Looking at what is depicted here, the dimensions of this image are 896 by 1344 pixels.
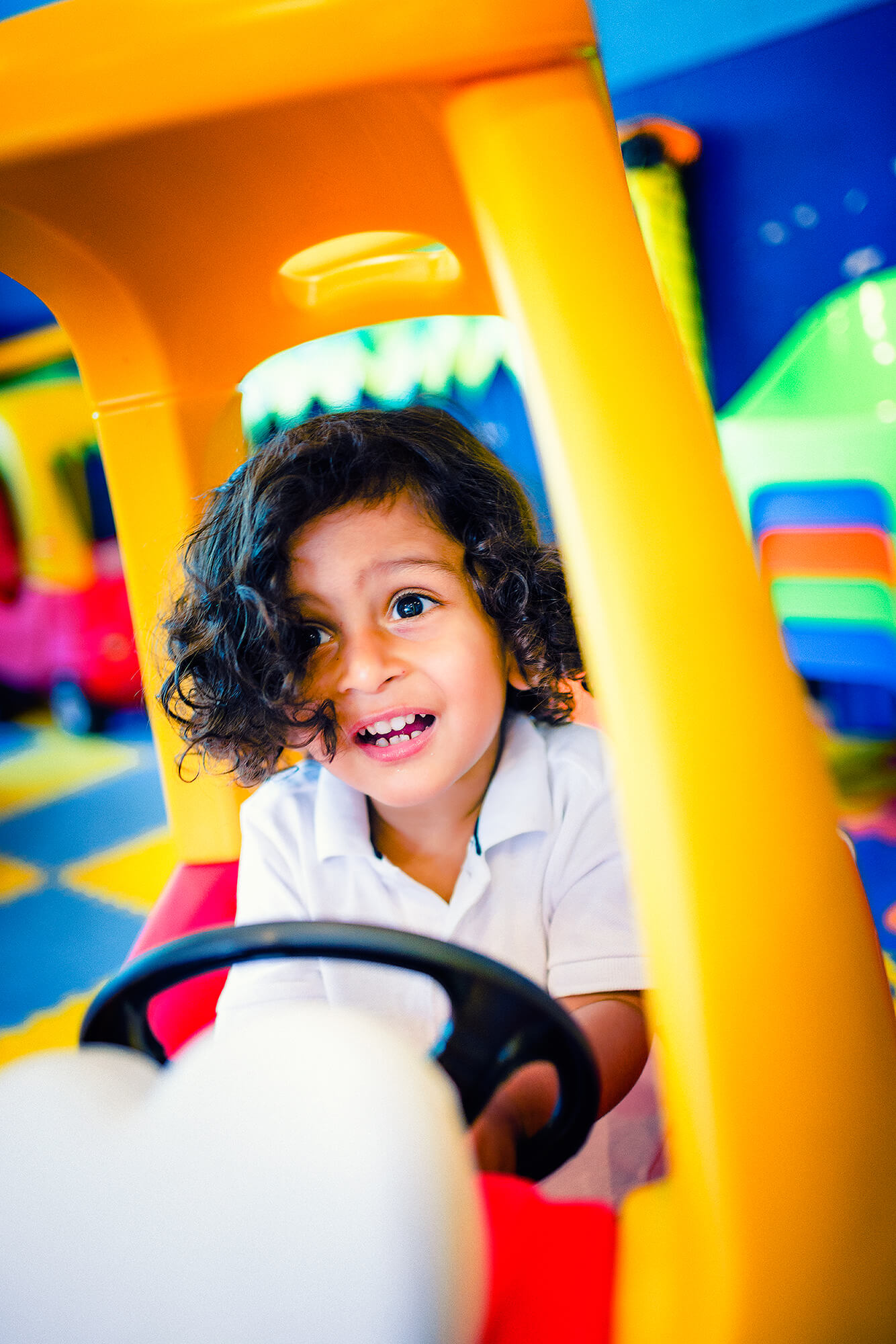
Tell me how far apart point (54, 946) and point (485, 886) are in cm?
105

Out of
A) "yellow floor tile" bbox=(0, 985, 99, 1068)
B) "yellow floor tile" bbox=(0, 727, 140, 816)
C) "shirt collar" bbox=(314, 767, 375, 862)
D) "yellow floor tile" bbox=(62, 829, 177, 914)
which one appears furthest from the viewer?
"yellow floor tile" bbox=(0, 727, 140, 816)

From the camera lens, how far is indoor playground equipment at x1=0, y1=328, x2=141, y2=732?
1.28 meters

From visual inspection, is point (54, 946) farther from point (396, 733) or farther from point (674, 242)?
point (674, 242)

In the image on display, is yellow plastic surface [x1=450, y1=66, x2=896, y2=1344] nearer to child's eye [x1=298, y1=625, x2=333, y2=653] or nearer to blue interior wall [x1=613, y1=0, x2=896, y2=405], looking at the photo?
child's eye [x1=298, y1=625, x2=333, y2=653]

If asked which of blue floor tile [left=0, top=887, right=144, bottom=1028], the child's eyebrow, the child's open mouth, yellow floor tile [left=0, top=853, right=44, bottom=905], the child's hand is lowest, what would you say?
blue floor tile [left=0, top=887, right=144, bottom=1028]

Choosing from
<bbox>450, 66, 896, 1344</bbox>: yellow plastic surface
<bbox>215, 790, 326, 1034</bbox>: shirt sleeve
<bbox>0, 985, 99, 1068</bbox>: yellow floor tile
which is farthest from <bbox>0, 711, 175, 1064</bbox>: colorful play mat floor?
<bbox>450, 66, 896, 1344</bbox>: yellow plastic surface

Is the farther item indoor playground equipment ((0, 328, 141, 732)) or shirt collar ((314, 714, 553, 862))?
indoor playground equipment ((0, 328, 141, 732))

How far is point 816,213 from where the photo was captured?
180 cm

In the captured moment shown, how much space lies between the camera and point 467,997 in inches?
13.5

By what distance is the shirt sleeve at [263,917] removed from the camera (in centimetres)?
52

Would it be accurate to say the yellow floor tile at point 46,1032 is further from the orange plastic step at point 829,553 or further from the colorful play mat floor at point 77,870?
the orange plastic step at point 829,553

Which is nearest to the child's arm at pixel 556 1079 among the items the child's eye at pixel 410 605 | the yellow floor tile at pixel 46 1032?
the child's eye at pixel 410 605

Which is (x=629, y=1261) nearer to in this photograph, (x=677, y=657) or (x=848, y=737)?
(x=677, y=657)

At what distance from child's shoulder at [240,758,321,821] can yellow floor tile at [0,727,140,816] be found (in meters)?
1.53
